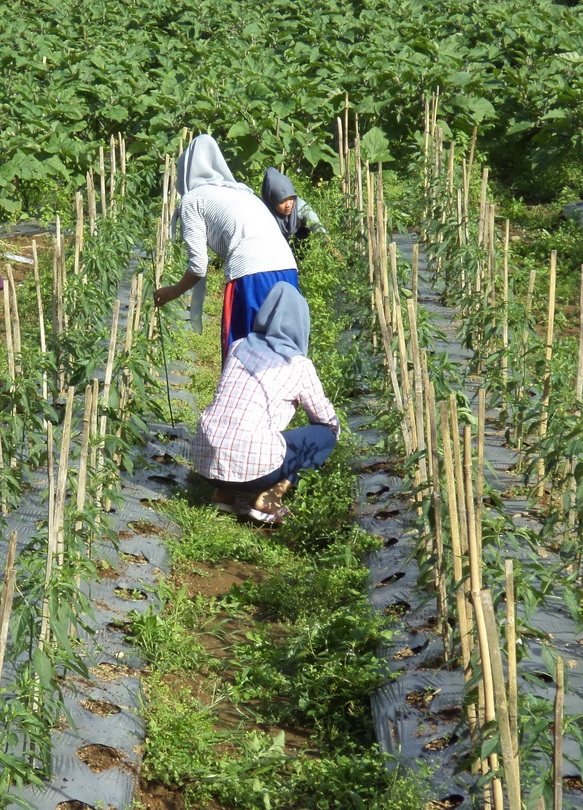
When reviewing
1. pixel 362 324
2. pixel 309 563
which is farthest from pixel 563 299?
pixel 309 563

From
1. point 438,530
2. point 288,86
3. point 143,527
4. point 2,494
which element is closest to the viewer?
point 438,530

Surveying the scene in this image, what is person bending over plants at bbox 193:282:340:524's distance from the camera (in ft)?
14.5

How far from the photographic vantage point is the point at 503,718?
220cm

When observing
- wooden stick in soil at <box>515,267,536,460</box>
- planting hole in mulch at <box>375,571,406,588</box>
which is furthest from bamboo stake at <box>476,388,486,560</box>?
wooden stick in soil at <box>515,267,536,460</box>

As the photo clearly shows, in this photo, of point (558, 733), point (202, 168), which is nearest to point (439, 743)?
point (558, 733)

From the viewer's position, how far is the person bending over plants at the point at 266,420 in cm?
443

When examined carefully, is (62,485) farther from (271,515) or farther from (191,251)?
(191,251)

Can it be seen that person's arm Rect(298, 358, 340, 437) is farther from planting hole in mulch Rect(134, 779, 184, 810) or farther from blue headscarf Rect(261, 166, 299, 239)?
planting hole in mulch Rect(134, 779, 184, 810)

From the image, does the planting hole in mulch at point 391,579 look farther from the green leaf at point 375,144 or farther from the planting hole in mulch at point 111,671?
the green leaf at point 375,144

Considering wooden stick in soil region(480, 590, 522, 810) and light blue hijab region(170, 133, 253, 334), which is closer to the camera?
wooden stick in soil region(480, 590, 522, 810)

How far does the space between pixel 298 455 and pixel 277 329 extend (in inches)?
19.9

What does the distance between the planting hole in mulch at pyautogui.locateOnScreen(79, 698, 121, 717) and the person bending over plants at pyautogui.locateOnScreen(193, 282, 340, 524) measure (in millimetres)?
1330

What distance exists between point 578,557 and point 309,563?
1.07 m

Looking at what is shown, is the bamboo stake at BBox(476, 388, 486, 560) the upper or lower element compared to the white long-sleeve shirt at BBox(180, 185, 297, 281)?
lower
